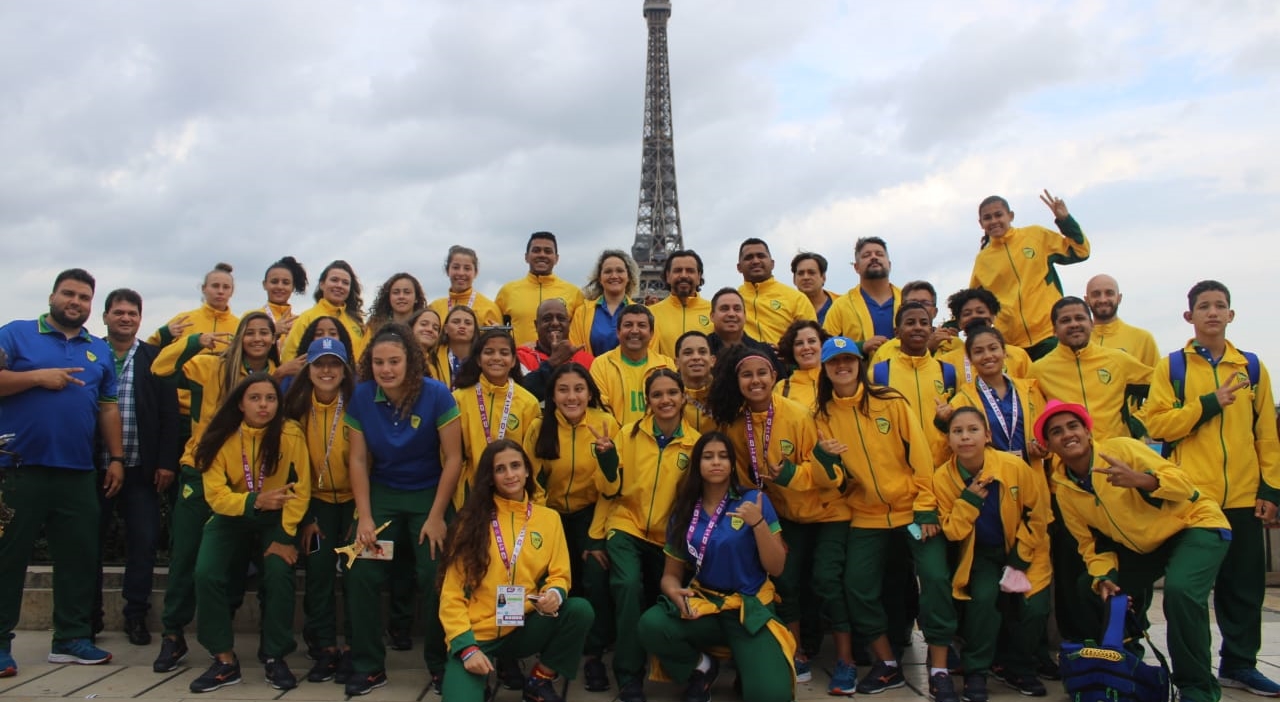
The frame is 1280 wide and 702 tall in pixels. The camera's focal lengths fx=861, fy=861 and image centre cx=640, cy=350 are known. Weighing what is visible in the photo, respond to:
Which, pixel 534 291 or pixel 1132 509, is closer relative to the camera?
pixel 1132 509

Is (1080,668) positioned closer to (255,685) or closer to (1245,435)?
(1245,435)

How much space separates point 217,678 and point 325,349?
191 centimetres

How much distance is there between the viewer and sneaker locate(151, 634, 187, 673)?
16.5 ft

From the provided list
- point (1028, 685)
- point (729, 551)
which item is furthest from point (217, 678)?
point (1028, 685)

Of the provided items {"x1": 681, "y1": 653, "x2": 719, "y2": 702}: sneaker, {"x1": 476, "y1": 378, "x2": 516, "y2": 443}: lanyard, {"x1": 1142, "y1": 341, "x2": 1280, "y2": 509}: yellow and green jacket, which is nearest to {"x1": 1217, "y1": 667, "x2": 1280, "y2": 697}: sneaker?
{"x1": 1142, "y1": 341, "x2": 1280, "y2": 509}: yellow and green jacket

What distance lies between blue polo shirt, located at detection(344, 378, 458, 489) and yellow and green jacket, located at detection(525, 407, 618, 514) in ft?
1.83

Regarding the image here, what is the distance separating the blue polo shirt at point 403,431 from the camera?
16.3 ft

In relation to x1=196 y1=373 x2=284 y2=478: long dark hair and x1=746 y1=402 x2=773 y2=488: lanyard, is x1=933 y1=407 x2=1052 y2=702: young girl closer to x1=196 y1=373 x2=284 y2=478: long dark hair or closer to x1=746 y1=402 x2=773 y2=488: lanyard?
x1=746 y1=402 x2=773 y2=488: lanyard

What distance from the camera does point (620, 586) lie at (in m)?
4.79

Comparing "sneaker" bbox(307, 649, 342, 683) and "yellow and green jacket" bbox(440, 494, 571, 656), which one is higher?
"yellow and green jacket" bbox(440, 494, 571, 656)

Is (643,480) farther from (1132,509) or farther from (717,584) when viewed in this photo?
(1132,509)

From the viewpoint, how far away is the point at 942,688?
4543 millimetres

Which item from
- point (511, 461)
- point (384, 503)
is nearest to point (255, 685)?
point (384, 503)

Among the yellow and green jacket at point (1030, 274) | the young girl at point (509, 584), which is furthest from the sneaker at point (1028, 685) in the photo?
the yellow and green jacket at point (1030, 274)
